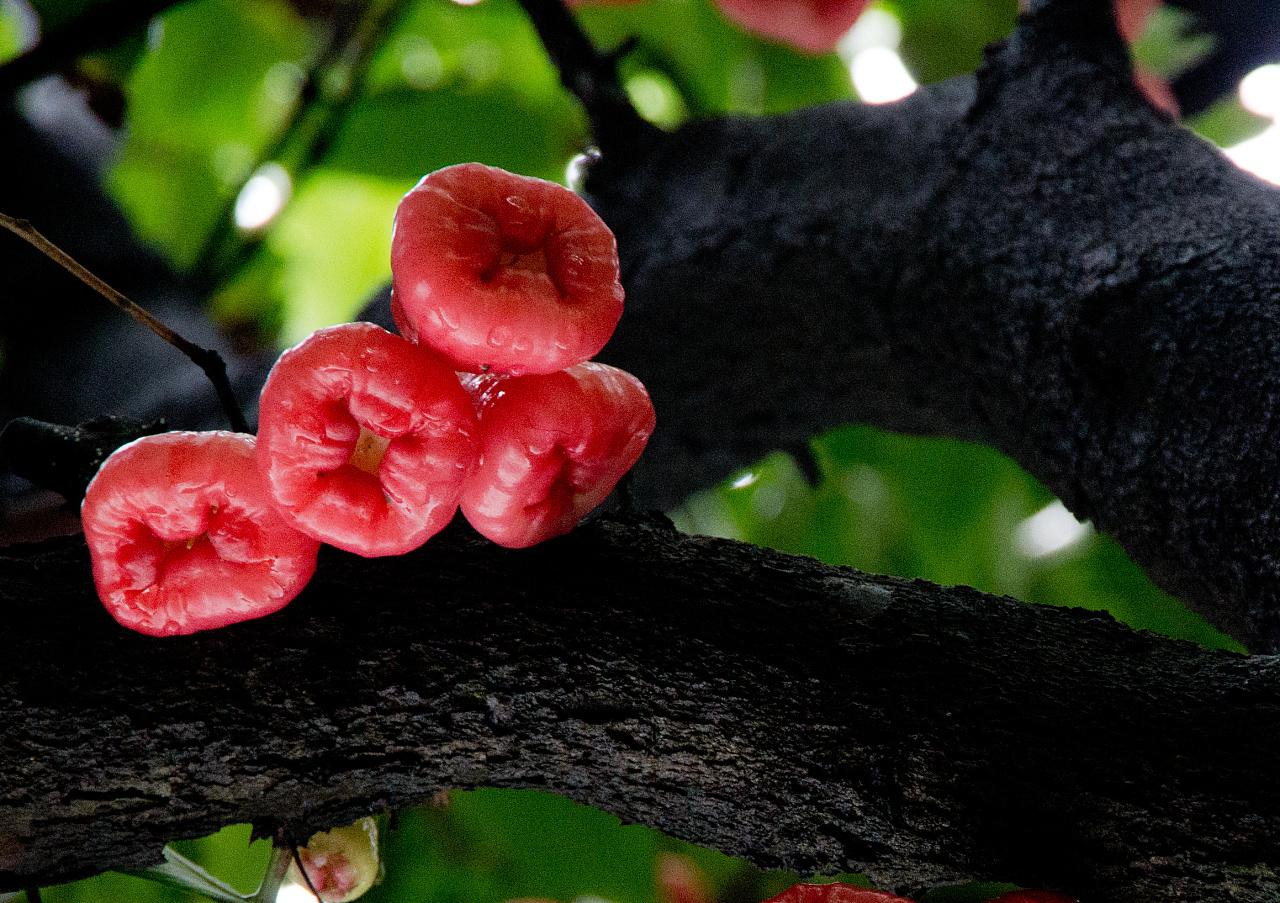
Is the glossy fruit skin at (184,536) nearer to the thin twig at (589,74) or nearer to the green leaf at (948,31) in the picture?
the thin twig at (589,74)

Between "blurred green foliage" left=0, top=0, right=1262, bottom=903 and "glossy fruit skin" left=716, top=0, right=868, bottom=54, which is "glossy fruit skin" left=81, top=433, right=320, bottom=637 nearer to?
"blurred green foliage" left=0, top=0, right=1262, bottom=903

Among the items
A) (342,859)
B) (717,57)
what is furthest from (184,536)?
(717,57)

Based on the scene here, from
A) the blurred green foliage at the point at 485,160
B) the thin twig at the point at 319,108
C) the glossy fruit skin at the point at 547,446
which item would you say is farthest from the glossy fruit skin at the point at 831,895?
the thin twig at the point at 319,108

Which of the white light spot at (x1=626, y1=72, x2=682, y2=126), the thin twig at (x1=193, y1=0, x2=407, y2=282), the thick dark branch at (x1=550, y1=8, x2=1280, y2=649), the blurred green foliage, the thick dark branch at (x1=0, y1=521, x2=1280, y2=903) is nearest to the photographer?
the thick dark branch at (x1=0, y1=521, x2=1280, y2=903)

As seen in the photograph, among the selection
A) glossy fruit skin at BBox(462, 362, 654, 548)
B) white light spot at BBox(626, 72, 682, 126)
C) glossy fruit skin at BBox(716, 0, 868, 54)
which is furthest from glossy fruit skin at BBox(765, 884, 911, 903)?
Answer: white light spot at BBox(626, 72, 682, 126)

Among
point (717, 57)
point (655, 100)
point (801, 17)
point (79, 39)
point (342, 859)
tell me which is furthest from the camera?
point (655, 100)

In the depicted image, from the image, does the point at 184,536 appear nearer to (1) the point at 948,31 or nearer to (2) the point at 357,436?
(2) the point at 357,436
